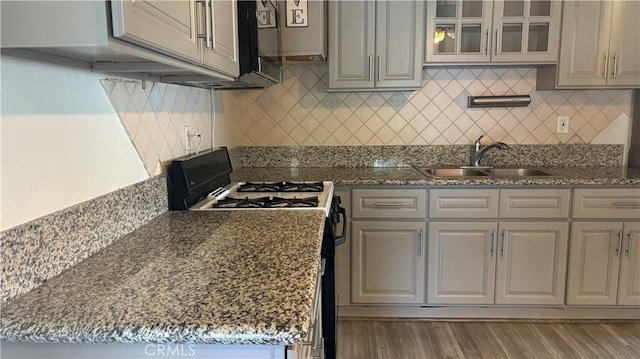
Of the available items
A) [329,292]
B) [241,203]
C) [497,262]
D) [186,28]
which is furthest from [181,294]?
[497,262]

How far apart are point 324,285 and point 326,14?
1.59 m

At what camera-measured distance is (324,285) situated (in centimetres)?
187

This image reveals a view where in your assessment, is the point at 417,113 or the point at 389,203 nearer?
the point at 389,203

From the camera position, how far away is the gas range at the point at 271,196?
6.01 feet

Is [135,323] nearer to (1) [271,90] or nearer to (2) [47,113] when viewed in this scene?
(2) [47,113]

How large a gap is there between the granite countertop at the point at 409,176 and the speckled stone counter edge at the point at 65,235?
1197 mm

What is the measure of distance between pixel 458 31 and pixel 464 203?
1.00 m

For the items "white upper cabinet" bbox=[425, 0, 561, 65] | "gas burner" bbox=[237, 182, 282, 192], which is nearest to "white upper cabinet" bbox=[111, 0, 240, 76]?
"gas burner" bbox=[237, 182, 282, 192]

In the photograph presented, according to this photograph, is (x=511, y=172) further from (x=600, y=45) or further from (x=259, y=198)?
(x=259, y=198)

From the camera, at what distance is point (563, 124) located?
Result: 2918 millimetres

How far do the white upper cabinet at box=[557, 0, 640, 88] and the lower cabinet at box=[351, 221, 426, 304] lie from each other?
129 cm

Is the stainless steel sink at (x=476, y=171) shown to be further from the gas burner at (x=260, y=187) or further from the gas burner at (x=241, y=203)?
the gas burner at (x=241, y=203)

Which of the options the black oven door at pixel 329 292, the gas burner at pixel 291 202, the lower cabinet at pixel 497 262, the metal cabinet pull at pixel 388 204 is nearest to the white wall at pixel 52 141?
the gas burner at pixel 291 202

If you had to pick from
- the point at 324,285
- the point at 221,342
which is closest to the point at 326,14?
the point at 324,285
